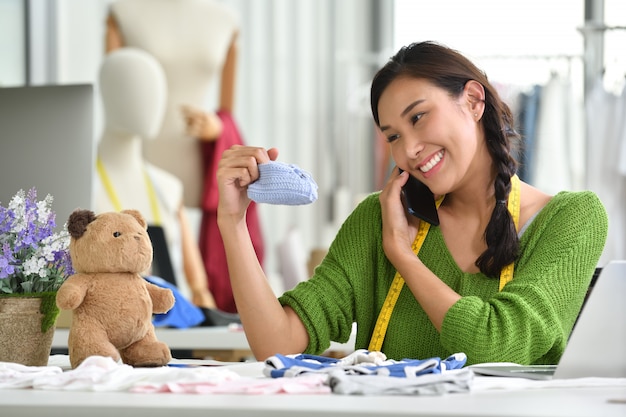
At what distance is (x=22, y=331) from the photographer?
4.32ft

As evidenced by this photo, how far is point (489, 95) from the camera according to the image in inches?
69.6

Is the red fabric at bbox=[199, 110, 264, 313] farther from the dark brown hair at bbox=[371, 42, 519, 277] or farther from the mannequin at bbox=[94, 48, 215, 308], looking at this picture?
the dark brown hair at bbox=[371, 42, 519, 277]

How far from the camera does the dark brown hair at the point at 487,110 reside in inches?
65.2

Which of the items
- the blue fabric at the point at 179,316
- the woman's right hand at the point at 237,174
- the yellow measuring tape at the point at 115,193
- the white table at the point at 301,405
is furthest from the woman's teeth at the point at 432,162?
the yellow measuring tape at the point at 115,193

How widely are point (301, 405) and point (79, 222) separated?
1.76 feet

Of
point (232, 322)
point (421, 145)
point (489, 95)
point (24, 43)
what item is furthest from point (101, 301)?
point (24, 43)

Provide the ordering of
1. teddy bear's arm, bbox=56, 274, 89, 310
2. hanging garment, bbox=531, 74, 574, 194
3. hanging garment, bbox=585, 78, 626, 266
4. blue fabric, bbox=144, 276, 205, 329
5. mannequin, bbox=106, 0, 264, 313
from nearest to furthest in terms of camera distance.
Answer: teddy bear's arm, bbox=56, 274, 89, 310 < blue fabric, bbox=144, 276, 205, 329 < mannequin, bbox=106, 0, 264, 313 < hanging garment, bbox=585, 78, 626, 266 < hanging garment, bbox=531, 74, 574, 194

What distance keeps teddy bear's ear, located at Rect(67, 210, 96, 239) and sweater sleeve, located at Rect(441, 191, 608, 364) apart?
1.77 feet

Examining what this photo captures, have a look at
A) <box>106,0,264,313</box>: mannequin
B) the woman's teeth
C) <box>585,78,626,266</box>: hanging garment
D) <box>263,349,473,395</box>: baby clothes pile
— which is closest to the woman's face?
the woman's teeth

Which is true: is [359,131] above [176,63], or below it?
below

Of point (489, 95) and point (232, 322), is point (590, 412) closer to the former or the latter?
point (489, 95)

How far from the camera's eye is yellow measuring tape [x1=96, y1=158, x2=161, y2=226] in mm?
3398

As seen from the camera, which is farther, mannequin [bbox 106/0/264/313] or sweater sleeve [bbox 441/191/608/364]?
mannequin [bbox 106/0/264/313]

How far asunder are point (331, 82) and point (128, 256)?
14.9 feet
